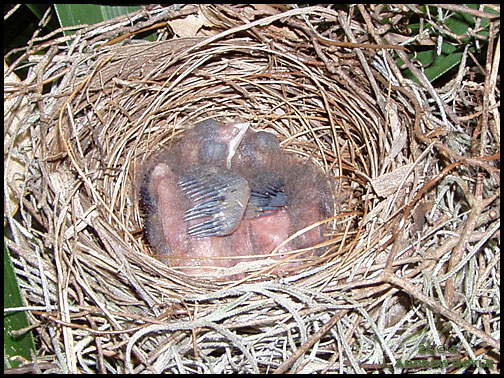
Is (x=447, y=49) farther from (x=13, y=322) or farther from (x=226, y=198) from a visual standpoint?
(x=13, y=322)

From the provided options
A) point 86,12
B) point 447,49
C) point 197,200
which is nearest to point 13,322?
point 197,200

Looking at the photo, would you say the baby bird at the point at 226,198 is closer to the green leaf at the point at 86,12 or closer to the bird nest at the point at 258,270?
the bird nest at the point at 258,270

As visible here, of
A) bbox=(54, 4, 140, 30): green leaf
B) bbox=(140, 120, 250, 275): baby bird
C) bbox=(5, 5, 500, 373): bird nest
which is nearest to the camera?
bbox=(5, 5, 500, 373): bird nest

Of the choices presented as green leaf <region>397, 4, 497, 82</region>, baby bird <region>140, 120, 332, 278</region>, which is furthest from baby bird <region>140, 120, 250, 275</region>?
green leaf <region>397, 4, 497, 82</region>

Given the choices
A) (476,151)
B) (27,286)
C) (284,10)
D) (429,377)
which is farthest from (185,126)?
(429,377)

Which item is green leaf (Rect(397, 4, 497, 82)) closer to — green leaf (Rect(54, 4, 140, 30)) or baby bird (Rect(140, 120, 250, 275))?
baby bird (Rect(140, 120, 250, 275))

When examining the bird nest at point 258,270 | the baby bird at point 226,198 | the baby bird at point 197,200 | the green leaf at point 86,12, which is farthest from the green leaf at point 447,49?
the green leaf at point 86,12

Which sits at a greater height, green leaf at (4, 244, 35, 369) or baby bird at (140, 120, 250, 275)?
baby bird at (140, 120, 250, 275)
